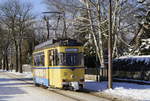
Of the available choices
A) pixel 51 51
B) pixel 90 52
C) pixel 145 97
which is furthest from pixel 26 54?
pixel 145 97

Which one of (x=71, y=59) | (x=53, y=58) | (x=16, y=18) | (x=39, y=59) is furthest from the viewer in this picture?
(x=16, y=18)

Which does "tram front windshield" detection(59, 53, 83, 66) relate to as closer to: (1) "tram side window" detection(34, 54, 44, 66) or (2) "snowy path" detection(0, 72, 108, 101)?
(2) "snowy path" detection(0, 72, 108, 101)

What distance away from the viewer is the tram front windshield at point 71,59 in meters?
21.0

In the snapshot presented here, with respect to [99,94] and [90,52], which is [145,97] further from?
[90,52]

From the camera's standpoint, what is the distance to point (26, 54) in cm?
8681

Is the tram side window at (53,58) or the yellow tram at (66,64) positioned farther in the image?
the tram side window at (53,58)

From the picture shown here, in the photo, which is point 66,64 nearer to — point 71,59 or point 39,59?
point 71,59

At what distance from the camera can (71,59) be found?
69.6ft

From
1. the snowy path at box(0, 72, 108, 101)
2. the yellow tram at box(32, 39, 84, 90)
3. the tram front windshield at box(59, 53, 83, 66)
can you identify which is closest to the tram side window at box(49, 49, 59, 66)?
the yellow tram at box(32, 39, 84, 90)

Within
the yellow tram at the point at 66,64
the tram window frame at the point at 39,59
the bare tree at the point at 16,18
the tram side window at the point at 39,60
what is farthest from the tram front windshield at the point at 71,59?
the bare tree at the point at 16,18

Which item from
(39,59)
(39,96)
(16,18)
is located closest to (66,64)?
(39,96)

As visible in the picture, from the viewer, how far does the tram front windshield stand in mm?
21000

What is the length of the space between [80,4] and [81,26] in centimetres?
252

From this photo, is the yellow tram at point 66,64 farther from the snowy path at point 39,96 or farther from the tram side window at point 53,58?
the snowy path at point 39,96
